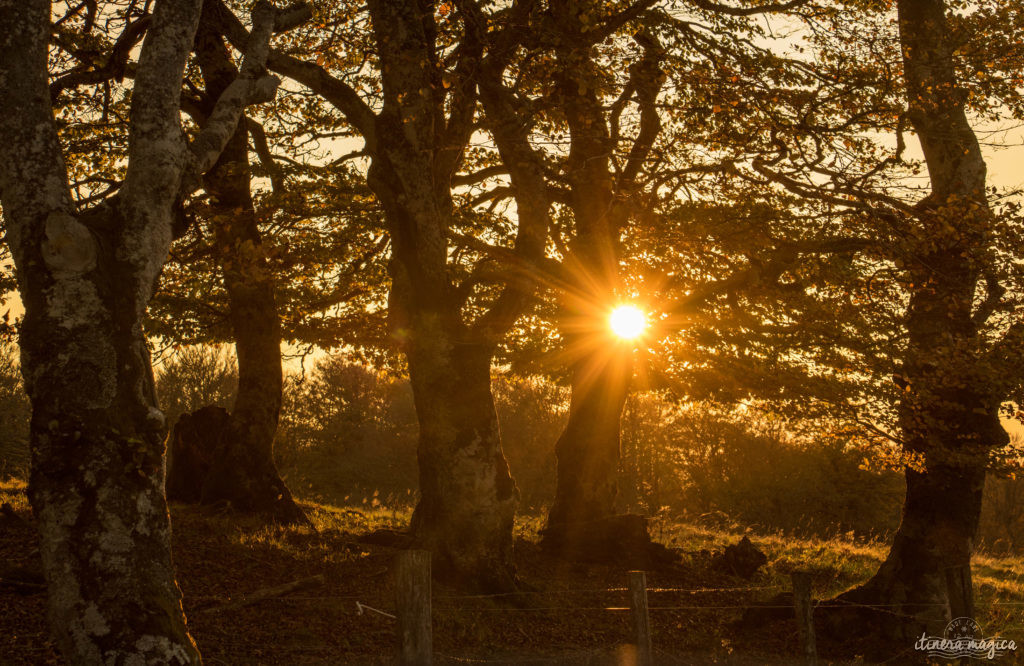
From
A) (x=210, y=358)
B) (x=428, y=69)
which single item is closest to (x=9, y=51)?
(x=428, y=69)

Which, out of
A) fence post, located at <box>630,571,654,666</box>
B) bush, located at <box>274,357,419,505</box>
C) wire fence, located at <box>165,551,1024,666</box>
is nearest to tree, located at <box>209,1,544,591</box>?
wire fence, located at <box>165,551,1024,666</box>

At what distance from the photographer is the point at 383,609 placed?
1041 centimetres

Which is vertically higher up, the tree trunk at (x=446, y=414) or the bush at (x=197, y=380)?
the bush at (x=197, y=380)

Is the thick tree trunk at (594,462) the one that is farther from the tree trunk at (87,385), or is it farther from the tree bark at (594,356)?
the tree trunk at (87,385)

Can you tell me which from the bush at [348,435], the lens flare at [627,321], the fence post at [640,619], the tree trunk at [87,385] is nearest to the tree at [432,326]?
the fence post at [640,619]

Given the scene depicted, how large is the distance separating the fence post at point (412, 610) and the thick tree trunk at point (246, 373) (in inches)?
352

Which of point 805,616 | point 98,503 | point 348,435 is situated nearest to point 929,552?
point 805,616

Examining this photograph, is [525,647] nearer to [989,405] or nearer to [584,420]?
[584,420]

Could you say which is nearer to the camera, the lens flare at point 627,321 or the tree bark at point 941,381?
the tree bark at point 941,381

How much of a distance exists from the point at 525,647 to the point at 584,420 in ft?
22.2

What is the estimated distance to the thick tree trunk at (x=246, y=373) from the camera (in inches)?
587

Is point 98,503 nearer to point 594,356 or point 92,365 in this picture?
point 92,365

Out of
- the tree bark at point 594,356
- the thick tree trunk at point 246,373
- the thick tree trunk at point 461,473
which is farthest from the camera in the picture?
the tree bark at point 594,356

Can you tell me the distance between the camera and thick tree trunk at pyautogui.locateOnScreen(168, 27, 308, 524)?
1491cm
